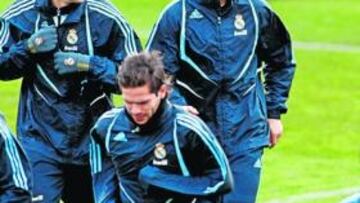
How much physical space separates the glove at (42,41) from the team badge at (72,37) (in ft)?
0.43

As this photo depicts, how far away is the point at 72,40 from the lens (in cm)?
1043

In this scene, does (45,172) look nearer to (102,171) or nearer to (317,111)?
(102,171)

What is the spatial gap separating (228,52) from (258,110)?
46cm

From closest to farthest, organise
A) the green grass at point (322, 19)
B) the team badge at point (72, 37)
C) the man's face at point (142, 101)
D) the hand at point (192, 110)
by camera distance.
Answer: the man's face at point (142, 101) → the hand at point (192, 110) → the team badge at point (72, 37) → the green grass at point (322, 19)

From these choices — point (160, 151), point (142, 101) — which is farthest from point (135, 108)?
point (160, 151)

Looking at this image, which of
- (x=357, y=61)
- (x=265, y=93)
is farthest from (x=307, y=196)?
(x=357, y=61)

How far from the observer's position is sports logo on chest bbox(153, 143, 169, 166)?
348 inches

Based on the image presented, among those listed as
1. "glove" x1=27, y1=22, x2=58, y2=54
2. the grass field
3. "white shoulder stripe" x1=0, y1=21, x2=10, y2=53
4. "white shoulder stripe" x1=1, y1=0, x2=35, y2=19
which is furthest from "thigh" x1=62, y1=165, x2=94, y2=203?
the grass field

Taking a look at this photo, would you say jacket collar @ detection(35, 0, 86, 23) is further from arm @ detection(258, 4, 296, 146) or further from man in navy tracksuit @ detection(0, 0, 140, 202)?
arm @ detection(258, 4, 296, 146)

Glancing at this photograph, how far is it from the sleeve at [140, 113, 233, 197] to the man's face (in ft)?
0.79

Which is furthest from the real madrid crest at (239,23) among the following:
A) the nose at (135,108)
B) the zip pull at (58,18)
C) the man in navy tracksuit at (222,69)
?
the nose at (135,108)

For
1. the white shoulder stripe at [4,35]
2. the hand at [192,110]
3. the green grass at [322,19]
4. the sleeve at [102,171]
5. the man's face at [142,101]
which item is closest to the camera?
the man's face at [142,101]

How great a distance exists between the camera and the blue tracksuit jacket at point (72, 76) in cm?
1039

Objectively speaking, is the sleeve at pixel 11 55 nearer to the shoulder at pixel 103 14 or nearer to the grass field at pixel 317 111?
the shoulder at pixel 103 14
